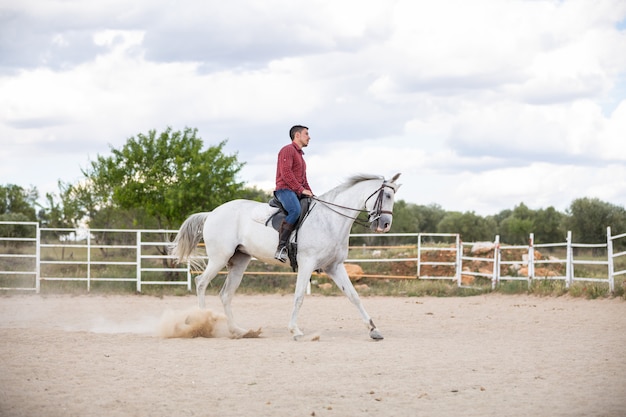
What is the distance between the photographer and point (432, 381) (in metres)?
6.85

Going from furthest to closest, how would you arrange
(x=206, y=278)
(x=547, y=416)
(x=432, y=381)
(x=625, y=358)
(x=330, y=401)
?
(x=206, y=278), (x=625, y=358), (x=432, y=381), (x=330, y=401), (x=547, y=416)

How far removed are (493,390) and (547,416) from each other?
96cm

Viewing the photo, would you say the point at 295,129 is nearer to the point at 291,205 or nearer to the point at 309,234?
the point at 291,205

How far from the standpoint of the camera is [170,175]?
78.3 feet

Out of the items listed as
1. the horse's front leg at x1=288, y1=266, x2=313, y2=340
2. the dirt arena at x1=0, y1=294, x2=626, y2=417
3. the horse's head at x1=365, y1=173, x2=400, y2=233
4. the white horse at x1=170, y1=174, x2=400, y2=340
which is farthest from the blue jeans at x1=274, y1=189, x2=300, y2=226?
the dirt arena at x1=0, y1=294, x2=626, y2=417

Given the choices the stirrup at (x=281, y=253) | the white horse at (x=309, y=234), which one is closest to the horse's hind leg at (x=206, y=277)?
the white horse at (x=309, y=234)

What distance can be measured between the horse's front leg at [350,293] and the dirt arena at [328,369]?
0.25 meters

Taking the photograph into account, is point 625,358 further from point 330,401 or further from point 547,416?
point 330,401

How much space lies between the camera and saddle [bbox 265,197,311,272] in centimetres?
1023

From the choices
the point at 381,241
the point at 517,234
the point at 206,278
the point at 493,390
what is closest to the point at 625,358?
the point at 493,390

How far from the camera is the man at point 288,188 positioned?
1020cm

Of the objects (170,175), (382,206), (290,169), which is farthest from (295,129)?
(170,175)

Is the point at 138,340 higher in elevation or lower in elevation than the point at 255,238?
lower

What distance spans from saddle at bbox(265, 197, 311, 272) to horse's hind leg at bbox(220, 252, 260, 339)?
3.60 ft
